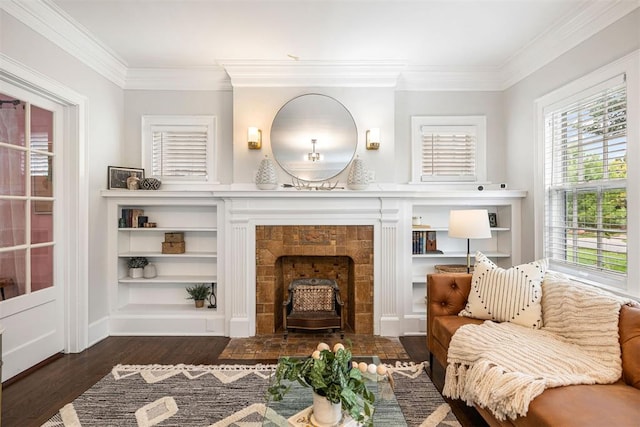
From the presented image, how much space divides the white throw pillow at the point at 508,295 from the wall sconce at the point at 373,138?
161 cm

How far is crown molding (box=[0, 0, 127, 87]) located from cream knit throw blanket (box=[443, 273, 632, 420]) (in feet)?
12.7

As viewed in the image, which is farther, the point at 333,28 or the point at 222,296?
the point at 222,296

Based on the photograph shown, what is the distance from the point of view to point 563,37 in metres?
2.78

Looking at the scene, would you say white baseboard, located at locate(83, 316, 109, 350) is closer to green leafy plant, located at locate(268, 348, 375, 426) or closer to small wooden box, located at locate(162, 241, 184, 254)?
small wooden box, located at locate(162, 241, 184, 254)

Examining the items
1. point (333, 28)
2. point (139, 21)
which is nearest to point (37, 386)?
point (139, 21)

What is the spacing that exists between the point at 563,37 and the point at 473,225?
5.83 ft

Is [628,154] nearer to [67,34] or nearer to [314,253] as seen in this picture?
[314,253]

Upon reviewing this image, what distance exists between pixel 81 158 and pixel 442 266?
3.74 meters

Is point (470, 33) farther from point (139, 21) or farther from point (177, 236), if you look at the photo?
point (177, 236)

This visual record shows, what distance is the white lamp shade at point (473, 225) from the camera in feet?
9.05

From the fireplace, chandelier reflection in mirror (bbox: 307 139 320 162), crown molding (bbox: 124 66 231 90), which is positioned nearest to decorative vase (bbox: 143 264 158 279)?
the fireplace

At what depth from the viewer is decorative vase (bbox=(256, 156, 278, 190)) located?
3293 millimetres

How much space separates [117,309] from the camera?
136 inches

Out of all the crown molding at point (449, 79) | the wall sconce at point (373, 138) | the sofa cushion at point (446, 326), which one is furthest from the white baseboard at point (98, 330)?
the crown molding at point (449, 79)
